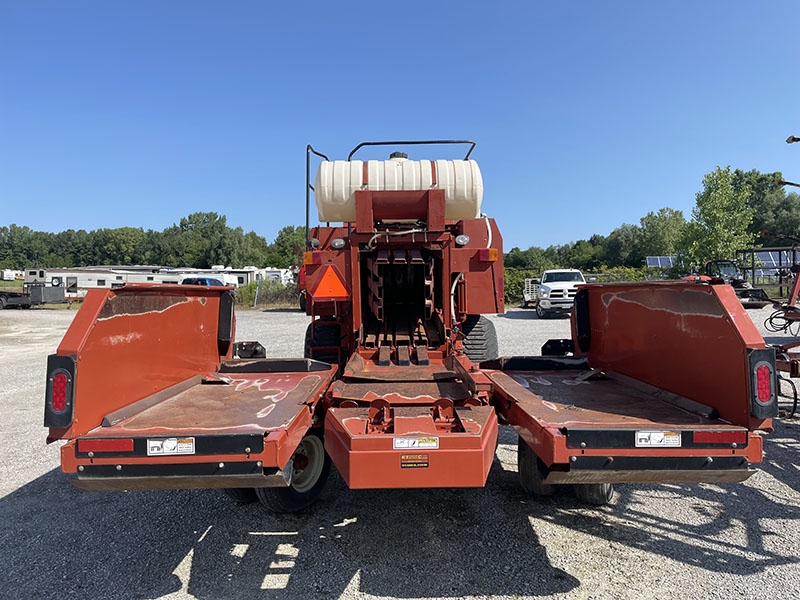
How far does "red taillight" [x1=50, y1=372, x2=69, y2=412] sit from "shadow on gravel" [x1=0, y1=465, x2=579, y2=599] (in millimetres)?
1084

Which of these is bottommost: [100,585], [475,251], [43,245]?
[100,585]

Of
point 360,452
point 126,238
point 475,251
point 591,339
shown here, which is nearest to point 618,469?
point 360,452

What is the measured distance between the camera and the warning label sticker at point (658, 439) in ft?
8.16

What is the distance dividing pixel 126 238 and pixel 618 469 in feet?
341

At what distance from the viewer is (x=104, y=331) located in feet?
9.34

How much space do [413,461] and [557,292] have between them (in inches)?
660

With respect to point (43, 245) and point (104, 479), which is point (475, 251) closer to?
point (104, 479)

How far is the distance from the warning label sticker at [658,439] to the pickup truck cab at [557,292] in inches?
620

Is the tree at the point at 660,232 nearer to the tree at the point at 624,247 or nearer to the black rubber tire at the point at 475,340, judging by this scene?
the tree at the point at 624,247

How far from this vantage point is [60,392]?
255cm

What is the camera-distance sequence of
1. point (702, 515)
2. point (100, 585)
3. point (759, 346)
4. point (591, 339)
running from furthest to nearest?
point (591, 339)
point (702, 515)
point (100, 585)
point (759, 346)

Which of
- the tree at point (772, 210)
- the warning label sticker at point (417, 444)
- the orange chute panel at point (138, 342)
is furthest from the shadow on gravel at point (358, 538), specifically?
the tree at point (772, 210)

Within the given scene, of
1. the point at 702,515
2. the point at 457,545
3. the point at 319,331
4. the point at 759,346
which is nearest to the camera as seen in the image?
the point at 759,346

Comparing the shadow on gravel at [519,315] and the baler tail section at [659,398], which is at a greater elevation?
the baler tail section at [659,398]
